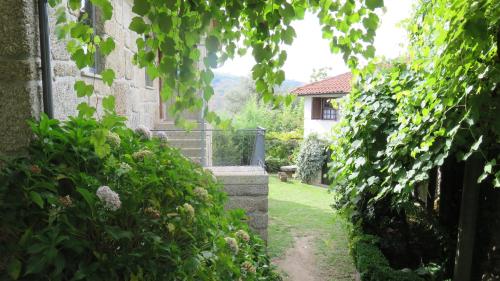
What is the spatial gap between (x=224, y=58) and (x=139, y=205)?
0.67m

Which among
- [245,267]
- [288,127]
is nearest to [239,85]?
[288,127]

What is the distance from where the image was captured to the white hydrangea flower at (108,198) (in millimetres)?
1239

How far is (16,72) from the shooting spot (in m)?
1.52

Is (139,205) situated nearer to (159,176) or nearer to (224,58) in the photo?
(159,176)

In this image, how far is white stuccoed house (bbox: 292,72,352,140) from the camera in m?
16.4

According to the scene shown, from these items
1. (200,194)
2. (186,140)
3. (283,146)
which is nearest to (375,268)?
(200,194)

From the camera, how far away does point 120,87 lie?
2926mm

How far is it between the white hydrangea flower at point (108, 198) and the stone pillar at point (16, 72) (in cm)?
54

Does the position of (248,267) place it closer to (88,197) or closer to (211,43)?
(88,197)

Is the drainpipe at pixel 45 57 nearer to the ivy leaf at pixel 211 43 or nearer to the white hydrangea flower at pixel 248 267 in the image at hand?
the ivy leaf at pixel 211 43

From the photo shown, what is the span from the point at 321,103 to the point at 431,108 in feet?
49.1

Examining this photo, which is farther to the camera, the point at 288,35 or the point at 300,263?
the point at 300,263

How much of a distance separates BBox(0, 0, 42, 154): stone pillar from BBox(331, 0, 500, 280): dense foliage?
1.51 m

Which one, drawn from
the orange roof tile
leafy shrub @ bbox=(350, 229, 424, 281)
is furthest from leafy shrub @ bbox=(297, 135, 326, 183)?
leafy shrub @ bbox=(350, 229, 424, 281)
